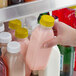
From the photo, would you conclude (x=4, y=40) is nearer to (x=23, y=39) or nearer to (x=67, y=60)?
(x=23, y=39)

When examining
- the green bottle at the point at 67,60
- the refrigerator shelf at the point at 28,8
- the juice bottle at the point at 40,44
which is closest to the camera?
the refrigerator shelf at the point at 28,8

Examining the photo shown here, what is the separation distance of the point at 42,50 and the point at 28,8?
0.91 ft

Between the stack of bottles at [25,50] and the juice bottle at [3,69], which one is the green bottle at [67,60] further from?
the juice bottle at [3,69]

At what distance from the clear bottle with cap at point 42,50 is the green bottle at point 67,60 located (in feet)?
0.99

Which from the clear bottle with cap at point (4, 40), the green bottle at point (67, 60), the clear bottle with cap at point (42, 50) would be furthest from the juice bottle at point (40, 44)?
the green bottle at point (67, 60)

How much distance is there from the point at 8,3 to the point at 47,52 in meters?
0.33

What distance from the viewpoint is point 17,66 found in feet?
4.50

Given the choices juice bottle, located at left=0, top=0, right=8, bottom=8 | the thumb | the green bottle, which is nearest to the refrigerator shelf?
juice bottle, located at left=0, top=0, right=8, bottom=8

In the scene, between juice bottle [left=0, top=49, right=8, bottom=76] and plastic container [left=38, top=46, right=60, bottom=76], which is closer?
juice bottle [left=0, top=49, right=8, bottom=76]

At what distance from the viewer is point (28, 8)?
1.13m

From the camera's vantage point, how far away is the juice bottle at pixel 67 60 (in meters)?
1.76

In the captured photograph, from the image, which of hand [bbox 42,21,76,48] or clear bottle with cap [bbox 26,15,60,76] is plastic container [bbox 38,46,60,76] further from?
hand [bbox 42,21,76,48]

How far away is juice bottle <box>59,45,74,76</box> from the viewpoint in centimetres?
176

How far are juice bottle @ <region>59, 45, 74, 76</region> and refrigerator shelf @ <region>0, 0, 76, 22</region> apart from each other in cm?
61
